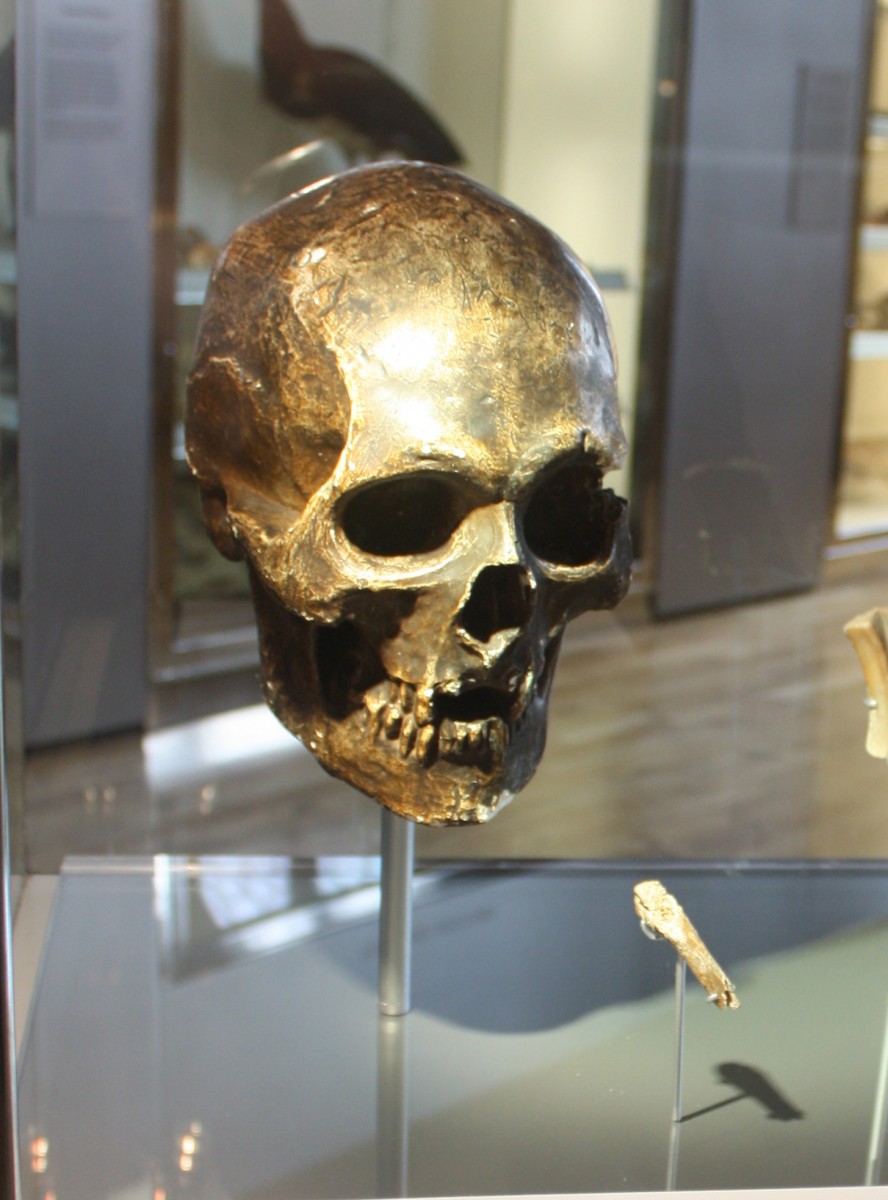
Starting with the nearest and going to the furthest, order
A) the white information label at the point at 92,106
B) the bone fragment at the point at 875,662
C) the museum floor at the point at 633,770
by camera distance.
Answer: the bone fragment at the point at 875,662, the white information label at the point at 92,106, the museum floor at the point at 633,770

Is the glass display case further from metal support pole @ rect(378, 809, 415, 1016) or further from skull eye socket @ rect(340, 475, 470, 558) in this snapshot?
skull eye socket @ rect(340, 475, 470, 558)

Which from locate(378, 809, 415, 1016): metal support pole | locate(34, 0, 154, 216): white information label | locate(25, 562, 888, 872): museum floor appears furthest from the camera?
locate(25, 562, 888, 872): museum floor

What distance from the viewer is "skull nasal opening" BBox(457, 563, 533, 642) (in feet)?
3.64

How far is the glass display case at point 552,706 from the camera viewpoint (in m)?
1.27

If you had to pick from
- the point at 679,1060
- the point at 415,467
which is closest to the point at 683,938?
the point at 679,1060

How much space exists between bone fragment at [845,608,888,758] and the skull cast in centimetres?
34

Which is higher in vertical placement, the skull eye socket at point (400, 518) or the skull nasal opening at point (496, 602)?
the skull eye socket at point (400, 518)

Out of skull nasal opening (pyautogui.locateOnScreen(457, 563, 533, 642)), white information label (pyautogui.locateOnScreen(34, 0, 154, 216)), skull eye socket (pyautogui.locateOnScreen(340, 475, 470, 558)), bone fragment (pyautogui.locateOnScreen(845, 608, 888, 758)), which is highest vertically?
white information label (pyautogui.locateOnScreen(34, 0, 154, 216))

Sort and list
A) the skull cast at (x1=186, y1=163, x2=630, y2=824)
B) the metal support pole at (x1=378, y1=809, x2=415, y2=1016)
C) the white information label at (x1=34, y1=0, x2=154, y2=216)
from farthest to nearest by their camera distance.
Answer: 1. the white information label at (x1=34, y1=0, x2=154, y2=216)
2. the metal support pole at (x1=378, y1=809, x2=415, y2=1016)
3. the skull cast at (x1=186, y1=163, x2=630, y2=824)

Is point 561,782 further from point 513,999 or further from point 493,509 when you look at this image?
point 493,509

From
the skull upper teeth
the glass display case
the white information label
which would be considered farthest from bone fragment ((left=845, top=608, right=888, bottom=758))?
the white information label

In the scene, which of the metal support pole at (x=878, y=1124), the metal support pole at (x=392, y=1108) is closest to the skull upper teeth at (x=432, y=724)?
the metal support pole at (x=392, y=1108)

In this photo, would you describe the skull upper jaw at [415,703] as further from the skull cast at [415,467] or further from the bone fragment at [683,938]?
the bone fragment at [683,938]

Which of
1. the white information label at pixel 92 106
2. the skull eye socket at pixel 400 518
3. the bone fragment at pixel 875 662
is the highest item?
the white information label at pixel 92 106
